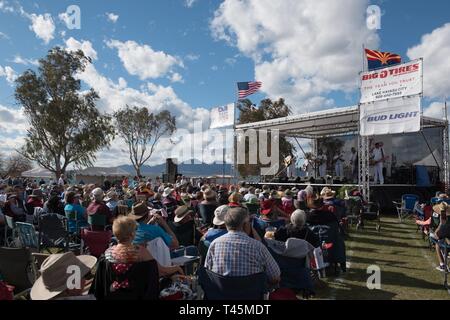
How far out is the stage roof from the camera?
1448 centimetres

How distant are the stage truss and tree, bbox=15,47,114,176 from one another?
11.2 metres

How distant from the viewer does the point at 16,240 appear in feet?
20.2

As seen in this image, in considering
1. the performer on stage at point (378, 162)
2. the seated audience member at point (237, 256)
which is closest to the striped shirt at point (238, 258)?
the seated audience member at point (237, 256)

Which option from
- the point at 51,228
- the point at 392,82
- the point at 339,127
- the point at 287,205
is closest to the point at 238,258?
the point at 51,228

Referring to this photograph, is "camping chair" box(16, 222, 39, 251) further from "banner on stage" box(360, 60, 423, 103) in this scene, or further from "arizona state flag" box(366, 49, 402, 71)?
"arizona state flag" box(366, 49, 402, 71)

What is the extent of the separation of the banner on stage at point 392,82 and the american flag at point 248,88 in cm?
670

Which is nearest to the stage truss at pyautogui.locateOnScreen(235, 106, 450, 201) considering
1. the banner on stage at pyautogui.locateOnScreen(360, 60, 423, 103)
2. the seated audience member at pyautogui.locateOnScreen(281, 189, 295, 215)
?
the banner on stage at pyautogui.locateOnScreen(360, 60, 423, 103)

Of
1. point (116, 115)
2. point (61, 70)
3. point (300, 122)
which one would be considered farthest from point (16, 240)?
point (116, 115)

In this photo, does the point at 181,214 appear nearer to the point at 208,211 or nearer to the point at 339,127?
the point at 208,211

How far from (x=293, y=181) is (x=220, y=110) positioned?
17.3 ft

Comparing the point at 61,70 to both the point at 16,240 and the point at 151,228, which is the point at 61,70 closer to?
the point at 16,240
